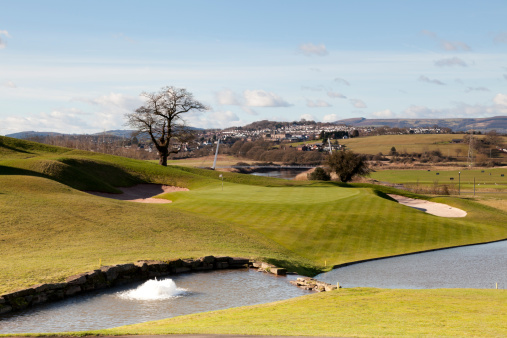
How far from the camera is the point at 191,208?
137ft

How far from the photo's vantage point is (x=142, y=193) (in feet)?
184

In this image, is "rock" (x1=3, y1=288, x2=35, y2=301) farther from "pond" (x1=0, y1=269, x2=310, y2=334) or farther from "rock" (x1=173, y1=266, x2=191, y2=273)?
"rock" (x1=173, y1=266, x2=191, y2=273)

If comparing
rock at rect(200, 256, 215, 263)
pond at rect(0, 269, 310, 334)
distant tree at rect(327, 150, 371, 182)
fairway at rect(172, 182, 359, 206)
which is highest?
distant tree at rect(327, 150, 371, 182)

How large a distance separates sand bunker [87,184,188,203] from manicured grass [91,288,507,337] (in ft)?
101

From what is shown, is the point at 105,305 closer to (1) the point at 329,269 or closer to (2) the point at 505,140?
(1) the point at 329,269

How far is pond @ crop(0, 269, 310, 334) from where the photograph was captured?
1745 cm

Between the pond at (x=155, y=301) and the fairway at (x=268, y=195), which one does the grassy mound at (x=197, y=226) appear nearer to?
the fairway at (x=268, y=195)

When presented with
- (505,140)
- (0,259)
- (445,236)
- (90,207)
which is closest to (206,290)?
(0,259)

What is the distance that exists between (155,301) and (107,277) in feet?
9.30

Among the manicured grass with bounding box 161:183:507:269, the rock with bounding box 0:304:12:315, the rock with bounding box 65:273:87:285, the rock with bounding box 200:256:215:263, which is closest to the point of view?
the rock with bounding box 0:304:12:315

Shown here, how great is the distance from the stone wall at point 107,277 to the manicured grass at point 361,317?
5.24 metres

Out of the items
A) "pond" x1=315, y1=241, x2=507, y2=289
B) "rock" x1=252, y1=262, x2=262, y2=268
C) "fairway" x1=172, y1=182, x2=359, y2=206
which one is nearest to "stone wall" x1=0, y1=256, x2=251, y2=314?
"rock" x1=252, y1=262, x2=262, y2=268

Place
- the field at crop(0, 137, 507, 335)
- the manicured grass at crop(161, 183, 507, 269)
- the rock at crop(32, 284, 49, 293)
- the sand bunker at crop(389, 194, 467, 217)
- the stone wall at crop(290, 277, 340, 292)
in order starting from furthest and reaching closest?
the sand bunker at crop(389, 194, 467, 217)
the manicured grass at crop(161, 183, 507, 269)
the field at crop(0, 137, 507, 335)
the stone wall at crop(290, 277, 340, 292)
the rock at crop(32, 284, 49, 293)

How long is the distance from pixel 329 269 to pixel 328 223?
10.1 m
